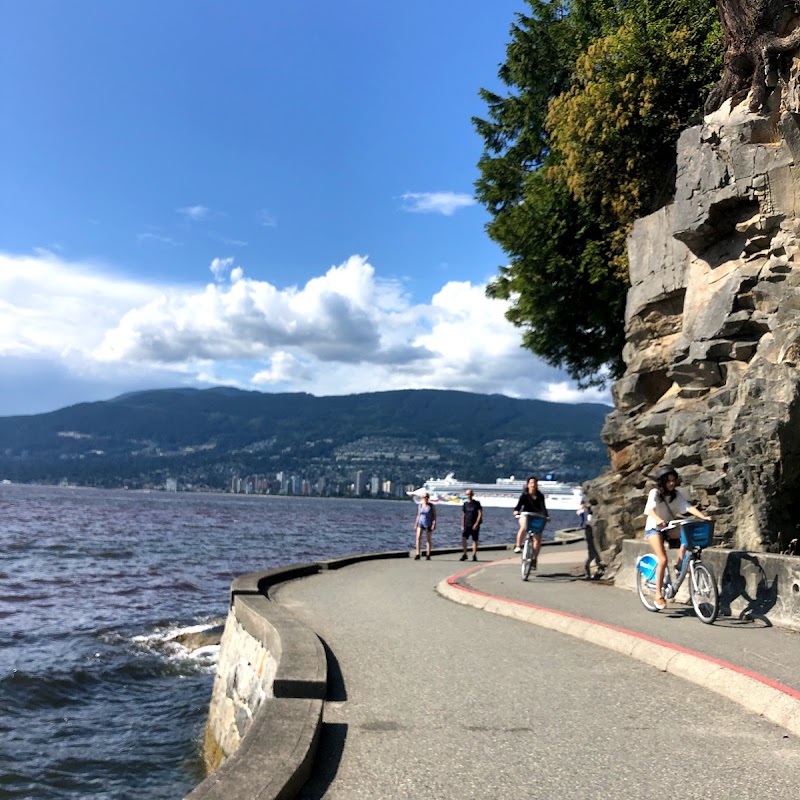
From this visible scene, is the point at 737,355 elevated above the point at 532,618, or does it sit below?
above

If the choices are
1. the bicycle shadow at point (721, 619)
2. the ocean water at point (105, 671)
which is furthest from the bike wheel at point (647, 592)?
the ocean water at point (105, 671)

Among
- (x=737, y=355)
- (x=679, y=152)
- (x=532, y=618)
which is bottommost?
(x=532, y=618)

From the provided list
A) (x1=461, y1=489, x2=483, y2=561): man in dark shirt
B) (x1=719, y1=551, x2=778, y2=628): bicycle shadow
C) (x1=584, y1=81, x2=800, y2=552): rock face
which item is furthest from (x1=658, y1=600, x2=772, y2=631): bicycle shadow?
(x1=461, y1=489, x2=483, y2=561): man in dark shirt

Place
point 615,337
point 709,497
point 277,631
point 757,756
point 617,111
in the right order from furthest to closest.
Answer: point 615,337 < point 617,111 < point 709,497 < point 277,631 < point 757,756

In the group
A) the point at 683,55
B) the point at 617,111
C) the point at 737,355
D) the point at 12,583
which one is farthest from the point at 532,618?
the point at 12,583

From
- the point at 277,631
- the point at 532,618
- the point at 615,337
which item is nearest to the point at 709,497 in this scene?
the point at 532,618

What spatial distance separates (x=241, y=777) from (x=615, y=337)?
68.5 feet

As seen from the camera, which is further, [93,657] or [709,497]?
[93,657]

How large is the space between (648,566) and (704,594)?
1.19 metres

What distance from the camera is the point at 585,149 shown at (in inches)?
715

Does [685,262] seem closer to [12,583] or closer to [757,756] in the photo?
[757,756]

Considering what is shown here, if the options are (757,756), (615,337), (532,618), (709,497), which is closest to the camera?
(757,756)

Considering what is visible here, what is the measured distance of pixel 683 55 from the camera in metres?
Result: 17.9

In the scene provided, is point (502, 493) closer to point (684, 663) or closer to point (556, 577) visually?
point (556, 577)
